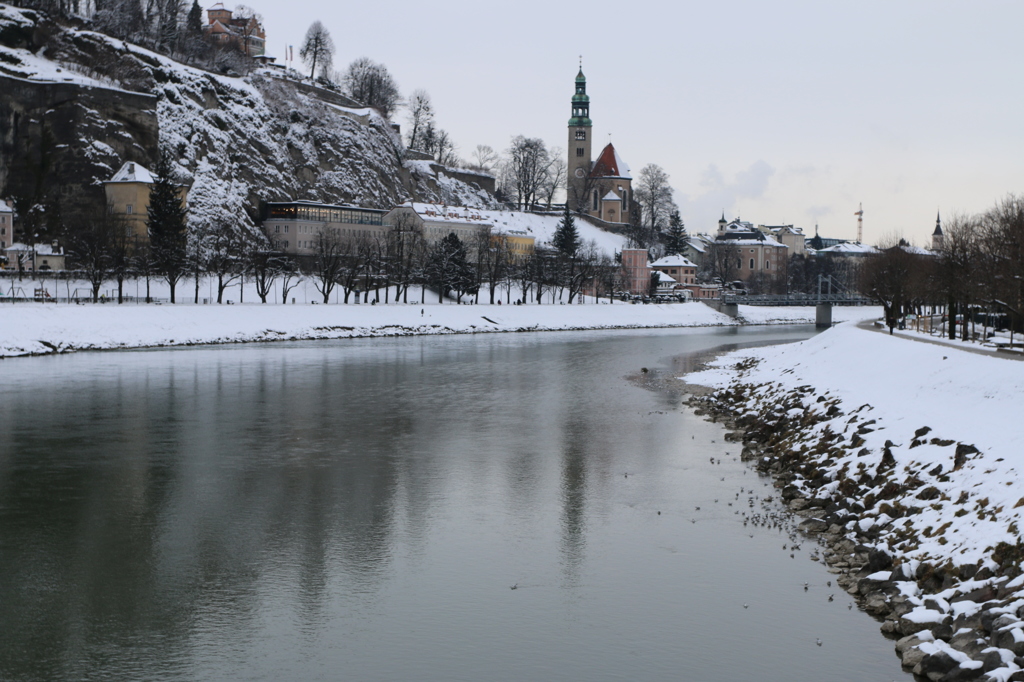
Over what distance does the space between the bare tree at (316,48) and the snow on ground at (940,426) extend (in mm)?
123572

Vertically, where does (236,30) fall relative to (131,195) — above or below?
above

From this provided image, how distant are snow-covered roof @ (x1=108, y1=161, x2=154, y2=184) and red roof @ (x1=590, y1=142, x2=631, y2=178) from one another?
8331 centimetres

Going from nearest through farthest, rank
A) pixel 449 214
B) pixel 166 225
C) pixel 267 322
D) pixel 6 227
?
pixel 267 322, pixel 166 225, pixel 6 227, pixel 449 214

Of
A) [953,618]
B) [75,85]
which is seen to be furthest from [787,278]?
[953,618]

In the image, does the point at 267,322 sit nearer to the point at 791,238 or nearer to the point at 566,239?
the point at 566,239

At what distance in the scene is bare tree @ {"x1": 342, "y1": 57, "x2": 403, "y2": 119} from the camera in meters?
145

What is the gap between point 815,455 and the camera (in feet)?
68.5

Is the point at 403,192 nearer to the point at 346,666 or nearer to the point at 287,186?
the point at 287,186

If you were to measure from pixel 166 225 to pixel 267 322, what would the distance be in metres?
20.1

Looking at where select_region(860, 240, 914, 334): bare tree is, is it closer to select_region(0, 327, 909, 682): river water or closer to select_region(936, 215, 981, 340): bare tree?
select_region(936, 215, 981, 340): bare tree

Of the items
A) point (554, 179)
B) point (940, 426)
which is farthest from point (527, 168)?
point (940, 426)

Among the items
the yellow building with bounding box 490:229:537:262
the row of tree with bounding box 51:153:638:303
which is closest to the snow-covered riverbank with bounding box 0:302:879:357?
the row of tree with bounding box 51:153:638:303

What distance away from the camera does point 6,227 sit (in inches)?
3250

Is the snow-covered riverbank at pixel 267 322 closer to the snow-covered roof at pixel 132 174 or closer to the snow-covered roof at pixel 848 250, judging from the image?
the snow-covered roof at pixel 132 174
